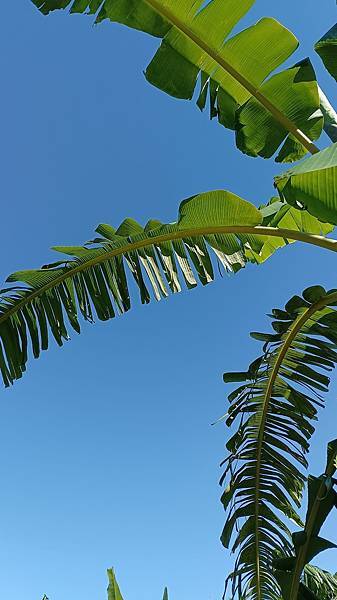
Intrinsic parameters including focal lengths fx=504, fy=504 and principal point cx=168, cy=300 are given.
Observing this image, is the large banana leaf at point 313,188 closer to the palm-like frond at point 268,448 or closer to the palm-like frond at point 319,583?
the palm-like frond at point 268,448

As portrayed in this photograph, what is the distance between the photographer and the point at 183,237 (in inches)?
91.9

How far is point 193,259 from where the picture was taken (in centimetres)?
259

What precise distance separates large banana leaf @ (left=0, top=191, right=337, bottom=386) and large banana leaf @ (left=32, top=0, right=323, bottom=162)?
0.47 meters

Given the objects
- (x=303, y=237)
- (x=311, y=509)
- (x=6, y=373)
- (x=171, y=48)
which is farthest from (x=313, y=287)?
(x=6, y=373)

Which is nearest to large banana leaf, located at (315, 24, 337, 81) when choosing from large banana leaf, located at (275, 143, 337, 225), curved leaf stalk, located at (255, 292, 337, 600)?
large banana leaf, located at (275, 143, 337, 225)

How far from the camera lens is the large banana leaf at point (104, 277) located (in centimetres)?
242

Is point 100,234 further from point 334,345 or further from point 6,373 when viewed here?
point 334,345

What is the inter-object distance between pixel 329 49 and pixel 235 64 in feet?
1.53

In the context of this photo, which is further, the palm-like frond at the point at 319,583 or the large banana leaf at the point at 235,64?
the palm-like frond at the point at 319,583

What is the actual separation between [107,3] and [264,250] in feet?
4.79

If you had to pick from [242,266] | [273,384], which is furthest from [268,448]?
[242,266]

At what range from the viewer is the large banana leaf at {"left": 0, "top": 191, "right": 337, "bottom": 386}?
242 centimetres

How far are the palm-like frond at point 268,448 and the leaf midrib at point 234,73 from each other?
0.99m

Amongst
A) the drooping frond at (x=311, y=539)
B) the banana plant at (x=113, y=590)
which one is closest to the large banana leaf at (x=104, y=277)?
the drooping frond at (x=311, y=539)
